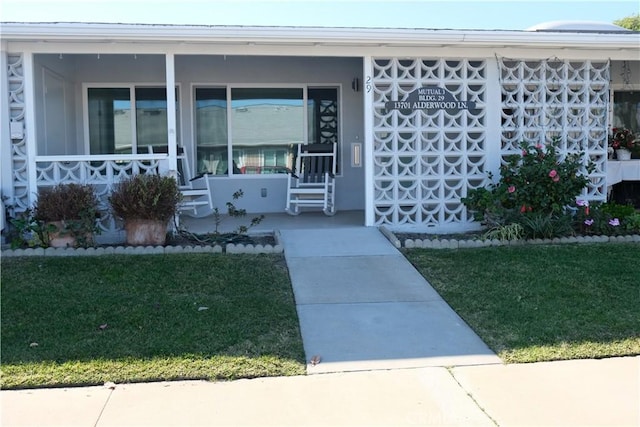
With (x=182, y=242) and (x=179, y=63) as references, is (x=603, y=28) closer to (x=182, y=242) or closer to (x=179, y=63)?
(x=179, y=63)

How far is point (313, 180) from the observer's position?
33.1ft

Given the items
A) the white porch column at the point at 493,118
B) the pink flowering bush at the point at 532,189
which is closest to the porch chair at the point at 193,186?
the pink flowering bush at the point at 532,189

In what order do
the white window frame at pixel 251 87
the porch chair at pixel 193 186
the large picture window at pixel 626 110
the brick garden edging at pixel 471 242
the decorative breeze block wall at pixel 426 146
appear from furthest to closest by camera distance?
the large picture window at pixel 626 110 → the white window frame at pixel 251 87 → the porch chair at pixel 193 186 → the decorative breeze block wall at pixel 426 146 → the brick garden edging at pixel 471 242

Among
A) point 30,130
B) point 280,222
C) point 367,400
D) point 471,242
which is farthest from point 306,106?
point 367,400

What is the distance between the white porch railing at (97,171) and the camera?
7609 millimetres

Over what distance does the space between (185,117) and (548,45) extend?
576 centimetres

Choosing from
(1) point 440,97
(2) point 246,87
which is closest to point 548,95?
(1) point 440,97

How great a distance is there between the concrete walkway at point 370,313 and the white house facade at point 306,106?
1586 millimetres

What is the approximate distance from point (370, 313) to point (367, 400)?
5.16ft

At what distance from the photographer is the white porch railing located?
7.61 m

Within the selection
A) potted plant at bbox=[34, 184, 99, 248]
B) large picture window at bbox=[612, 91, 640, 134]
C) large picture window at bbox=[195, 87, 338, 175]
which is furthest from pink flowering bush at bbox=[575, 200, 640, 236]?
potted plant at bbox=[34, 184, 99, 248]

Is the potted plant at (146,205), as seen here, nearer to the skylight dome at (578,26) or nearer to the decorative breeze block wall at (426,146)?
the decorative breeze block wall at (426,146)

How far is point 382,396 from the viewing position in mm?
3707

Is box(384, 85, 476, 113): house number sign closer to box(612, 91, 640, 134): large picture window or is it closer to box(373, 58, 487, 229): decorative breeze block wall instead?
box(373, 58, 487, 229): decorative breeze block wall
